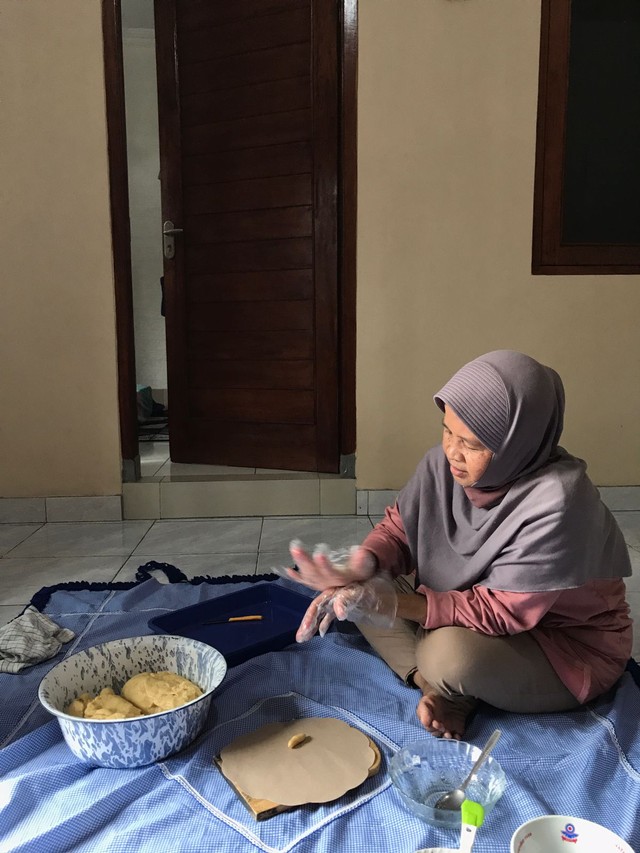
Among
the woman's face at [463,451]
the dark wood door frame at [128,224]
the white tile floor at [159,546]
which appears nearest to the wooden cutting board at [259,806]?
the woman's face at [463,451]

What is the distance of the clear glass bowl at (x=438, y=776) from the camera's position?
40.7 inches

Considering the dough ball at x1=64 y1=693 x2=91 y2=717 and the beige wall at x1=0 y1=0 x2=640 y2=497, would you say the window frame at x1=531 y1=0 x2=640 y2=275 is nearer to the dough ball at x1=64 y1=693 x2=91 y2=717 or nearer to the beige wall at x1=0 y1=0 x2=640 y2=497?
the beige wall at x1=0 y1=0 x2=640 y2=497

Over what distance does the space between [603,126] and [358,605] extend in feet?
8.21

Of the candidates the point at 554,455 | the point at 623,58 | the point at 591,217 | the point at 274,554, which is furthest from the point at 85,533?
the point at 623,58

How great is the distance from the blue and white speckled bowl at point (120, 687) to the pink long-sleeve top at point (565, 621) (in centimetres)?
43

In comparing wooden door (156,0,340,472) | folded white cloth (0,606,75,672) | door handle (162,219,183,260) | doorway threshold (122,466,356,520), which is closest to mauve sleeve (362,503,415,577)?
folded white cloth (0,606,75,672)

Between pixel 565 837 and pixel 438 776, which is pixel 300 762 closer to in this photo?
pixel 438 776

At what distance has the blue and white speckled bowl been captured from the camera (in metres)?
1.09

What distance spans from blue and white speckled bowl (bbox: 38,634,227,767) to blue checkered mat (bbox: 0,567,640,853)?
0.04 m

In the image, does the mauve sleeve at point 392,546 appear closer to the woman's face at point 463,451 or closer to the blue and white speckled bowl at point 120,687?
the woman's face at point 463,451

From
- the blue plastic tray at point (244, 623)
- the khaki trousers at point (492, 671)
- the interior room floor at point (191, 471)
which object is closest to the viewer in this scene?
the khaki trousers at point (492, 671)

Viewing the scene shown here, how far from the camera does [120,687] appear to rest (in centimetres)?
131

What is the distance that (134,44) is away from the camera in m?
4.78

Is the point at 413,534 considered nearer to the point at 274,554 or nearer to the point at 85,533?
the point at 274,554
